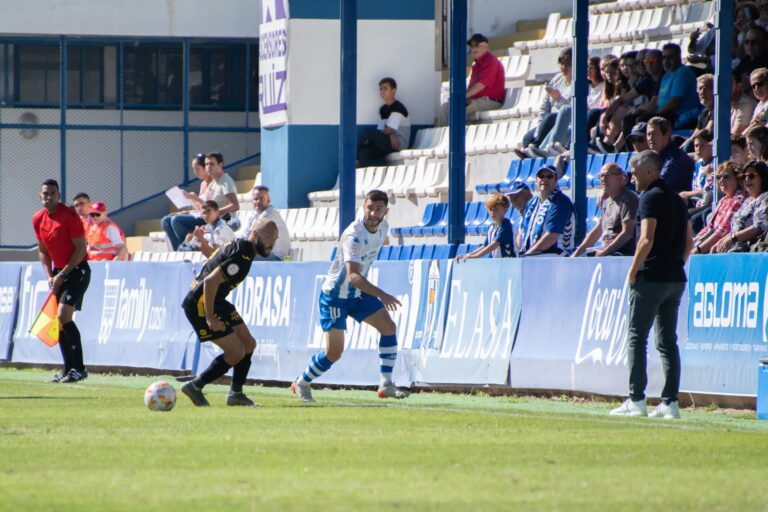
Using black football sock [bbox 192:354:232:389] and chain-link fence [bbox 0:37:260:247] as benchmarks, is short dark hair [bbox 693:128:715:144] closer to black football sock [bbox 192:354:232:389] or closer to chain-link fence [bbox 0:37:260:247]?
black football sock [bbox 192:354:232:389]

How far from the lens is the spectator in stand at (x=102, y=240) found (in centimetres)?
2464

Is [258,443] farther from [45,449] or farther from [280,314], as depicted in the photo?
[280,314]

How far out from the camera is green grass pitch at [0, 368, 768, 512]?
786 cm

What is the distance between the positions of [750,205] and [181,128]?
2234cm

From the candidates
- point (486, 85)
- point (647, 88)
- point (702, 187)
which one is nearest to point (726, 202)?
point (702, 187)

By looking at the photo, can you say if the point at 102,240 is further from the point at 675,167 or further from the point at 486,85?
the point at 675,167

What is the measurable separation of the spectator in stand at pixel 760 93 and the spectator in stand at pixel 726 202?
212 centimetres

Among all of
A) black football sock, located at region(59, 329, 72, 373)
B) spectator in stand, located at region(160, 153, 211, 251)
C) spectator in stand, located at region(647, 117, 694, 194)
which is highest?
spectator in stand, located at region(647, 117, 694, 194)

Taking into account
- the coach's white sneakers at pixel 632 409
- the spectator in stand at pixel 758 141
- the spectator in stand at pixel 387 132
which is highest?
the spectator in stand at pixel 387 132

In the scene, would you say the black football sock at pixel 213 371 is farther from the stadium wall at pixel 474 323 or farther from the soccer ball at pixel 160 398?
the stadium wall at pixel 474 323

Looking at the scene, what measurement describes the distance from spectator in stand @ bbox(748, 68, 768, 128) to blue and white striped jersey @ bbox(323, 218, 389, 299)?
471 centimetres

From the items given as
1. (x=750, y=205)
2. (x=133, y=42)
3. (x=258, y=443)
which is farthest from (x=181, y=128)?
(x=258, y=443)

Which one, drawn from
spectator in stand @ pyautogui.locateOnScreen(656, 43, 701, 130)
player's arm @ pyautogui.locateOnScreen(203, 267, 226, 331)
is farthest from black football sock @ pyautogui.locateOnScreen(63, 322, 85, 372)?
spectator in stand @ pyautogui.locateOnScreen(656, 43, 701, 130)

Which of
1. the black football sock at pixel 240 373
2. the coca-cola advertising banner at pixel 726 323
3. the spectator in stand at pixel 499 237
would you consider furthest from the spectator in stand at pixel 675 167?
the black football sock at pixel 240 373
